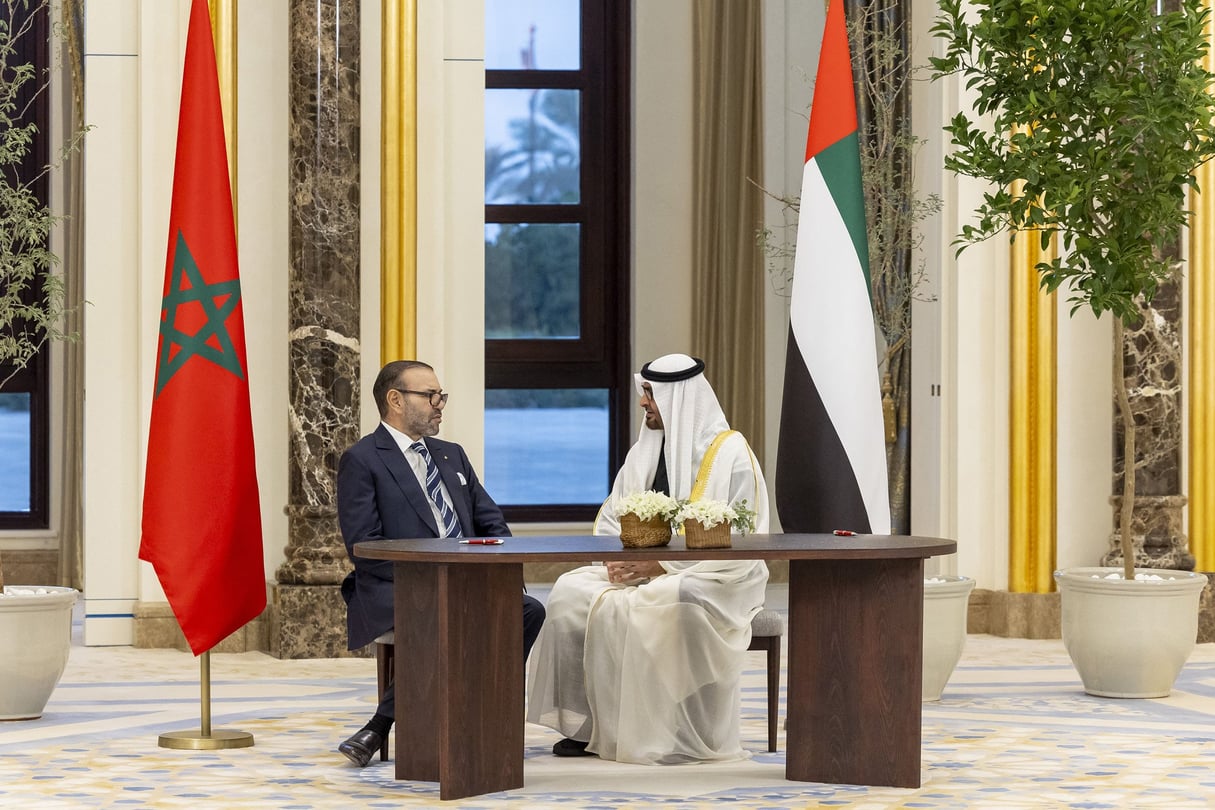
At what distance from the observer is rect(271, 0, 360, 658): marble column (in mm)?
8305

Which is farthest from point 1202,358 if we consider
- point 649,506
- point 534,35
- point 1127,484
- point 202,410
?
point 202,410

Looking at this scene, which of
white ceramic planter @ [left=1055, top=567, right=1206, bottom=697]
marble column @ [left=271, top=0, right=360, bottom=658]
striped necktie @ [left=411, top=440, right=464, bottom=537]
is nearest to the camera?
striped necktie @ [left=411, top=440, right=464, bottom=537]

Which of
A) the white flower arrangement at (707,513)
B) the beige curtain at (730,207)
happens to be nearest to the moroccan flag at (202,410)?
the white flower arrangement at (707,513)

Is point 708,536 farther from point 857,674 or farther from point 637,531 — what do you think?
point 857,674

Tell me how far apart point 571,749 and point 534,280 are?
23.0 ft

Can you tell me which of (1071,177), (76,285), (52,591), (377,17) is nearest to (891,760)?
(1071,177)

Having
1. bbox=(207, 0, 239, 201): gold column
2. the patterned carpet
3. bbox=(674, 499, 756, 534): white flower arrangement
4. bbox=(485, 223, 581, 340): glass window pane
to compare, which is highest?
bbox=(207, 0, 239, 201): gold column

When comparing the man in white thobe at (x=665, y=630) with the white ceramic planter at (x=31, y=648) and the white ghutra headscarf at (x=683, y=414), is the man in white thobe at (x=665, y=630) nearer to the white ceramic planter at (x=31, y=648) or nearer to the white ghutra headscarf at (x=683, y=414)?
the white ghutra headscarf at (x=683, y=414)

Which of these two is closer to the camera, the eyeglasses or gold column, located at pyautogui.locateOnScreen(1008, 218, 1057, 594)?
the eyeglasses

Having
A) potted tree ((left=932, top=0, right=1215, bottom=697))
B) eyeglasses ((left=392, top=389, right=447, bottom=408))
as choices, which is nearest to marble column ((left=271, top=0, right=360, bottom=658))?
eyeglasses ((left=392, top=389, right=447, bottom=408))

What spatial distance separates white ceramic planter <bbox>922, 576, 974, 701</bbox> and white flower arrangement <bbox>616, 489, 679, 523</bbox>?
215 cm

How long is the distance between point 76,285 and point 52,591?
4.90 metres

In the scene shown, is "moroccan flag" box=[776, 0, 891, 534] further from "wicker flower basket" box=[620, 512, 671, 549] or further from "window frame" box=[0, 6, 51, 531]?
"window frame" box=[0, 6, 51, 531]

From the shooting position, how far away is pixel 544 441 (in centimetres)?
1242
